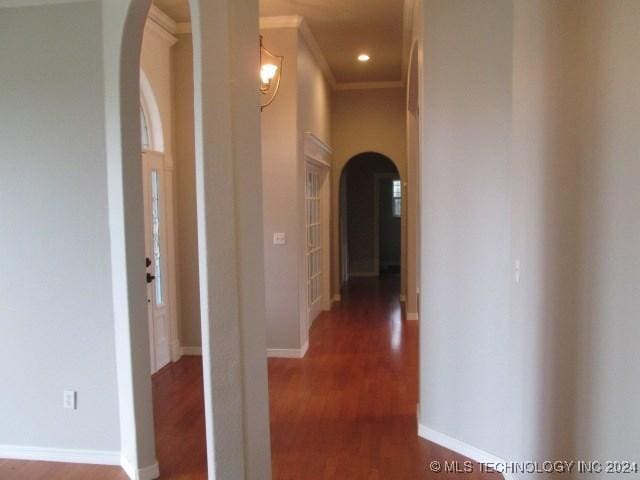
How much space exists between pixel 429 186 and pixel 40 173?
228 cm

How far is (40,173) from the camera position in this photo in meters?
2.85

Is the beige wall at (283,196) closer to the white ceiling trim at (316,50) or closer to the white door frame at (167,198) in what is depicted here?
the white ceiling trim at (316,50)

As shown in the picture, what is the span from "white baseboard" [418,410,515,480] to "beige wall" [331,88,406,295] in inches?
171

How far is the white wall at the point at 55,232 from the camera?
9.11 feet

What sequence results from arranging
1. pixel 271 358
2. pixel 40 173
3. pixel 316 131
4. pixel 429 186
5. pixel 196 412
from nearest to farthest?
pixel 40 173, pixel 429 186, pixel 196 412, pixel 271 358, pixel 316 131

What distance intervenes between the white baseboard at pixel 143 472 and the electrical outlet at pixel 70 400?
0.44 m

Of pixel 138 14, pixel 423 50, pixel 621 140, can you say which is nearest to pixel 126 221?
pixel 138 14

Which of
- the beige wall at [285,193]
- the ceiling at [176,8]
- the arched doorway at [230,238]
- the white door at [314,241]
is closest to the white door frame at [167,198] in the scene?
the ceiling at [176,8]

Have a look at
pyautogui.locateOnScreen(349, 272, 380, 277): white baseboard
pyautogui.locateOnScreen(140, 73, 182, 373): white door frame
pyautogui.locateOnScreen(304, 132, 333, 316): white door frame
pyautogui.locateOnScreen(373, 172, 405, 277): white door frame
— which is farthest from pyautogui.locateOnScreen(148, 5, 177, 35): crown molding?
pyautogui.locateOnScreen(349, 272, 380, 277): white baseboard

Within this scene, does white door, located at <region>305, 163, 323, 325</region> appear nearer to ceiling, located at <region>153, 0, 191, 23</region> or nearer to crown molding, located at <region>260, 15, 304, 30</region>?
crown molding, located at <region>260, 15, 304, 30</region>

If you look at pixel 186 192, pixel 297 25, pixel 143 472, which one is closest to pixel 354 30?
pixel 297 25

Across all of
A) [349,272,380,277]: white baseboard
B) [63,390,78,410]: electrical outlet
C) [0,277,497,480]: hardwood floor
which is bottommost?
[0,277,497,480]: hardwood floor

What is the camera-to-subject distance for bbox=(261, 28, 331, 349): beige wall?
4688mm

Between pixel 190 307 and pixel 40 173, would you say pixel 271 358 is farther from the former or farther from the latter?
pixel 40 173
